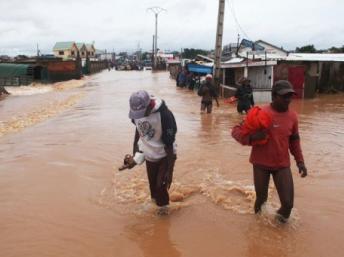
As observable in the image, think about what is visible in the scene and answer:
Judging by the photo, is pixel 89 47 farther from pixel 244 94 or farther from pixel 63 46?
pixel 244 94

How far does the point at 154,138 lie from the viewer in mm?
4922

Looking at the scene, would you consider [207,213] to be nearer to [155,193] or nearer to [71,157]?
[155,193]

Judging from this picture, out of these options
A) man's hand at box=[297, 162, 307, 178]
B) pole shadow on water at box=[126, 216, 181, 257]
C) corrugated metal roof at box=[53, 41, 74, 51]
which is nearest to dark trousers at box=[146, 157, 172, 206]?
pole shadow on water at box=[126, 216, 181, 257]

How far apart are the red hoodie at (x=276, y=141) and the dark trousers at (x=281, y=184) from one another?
0.27 feet

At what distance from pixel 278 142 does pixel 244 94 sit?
31.3 ft

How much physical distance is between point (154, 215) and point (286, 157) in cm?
179

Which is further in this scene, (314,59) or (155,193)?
(314,59)

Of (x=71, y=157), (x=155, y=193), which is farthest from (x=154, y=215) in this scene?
(x=71, y=157)

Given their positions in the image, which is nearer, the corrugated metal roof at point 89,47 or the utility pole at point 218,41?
the utility pole at point 218,41

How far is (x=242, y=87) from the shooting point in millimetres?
13680

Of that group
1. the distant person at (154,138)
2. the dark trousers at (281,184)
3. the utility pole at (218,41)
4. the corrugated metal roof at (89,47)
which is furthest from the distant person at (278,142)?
the corrugated metal roof at (89,47)

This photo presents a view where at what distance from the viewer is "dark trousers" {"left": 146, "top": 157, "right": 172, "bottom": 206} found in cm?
500

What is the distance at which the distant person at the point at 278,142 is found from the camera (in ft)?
14.7

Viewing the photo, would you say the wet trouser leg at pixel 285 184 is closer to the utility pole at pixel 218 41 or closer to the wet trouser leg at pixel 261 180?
the wet trouser leg at pixel 261 180
